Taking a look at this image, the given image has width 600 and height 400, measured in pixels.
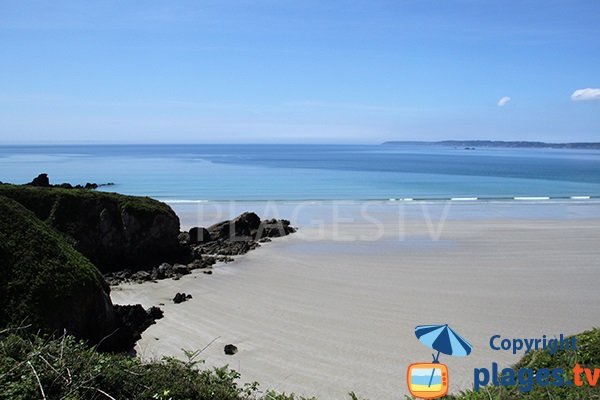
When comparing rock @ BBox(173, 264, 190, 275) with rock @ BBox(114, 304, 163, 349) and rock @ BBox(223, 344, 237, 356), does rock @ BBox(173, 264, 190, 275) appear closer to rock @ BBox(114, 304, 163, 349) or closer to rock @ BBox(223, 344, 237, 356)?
rock @ BBox(114, 304, 163, 349)

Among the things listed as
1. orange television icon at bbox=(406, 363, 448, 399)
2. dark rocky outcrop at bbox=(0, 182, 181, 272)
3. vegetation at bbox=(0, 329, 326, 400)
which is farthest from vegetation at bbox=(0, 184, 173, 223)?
orange television icon at bbox=(406, 363, 448, 399)

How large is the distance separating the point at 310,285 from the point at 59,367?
1267 cm

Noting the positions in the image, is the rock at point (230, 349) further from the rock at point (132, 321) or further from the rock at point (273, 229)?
the rock at point (273, 229)

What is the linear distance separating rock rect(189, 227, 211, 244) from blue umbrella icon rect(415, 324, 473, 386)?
13.9 metres

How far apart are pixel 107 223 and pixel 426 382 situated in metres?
16.4

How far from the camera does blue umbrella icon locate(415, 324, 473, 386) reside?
1162 centimetres

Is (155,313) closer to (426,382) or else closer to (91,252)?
(91,252)

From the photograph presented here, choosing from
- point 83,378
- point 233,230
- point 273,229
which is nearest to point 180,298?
point 233,230

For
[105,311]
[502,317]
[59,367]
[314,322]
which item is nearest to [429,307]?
[502,317]

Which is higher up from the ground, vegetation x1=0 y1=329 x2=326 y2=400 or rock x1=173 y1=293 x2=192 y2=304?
vegetation x1=0 y1=329 x2=326 y2=400

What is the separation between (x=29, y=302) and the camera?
33.0 feet

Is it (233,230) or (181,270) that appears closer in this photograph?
(181,270)

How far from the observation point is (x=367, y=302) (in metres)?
15.9

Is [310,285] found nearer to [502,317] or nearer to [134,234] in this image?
[502,317]
